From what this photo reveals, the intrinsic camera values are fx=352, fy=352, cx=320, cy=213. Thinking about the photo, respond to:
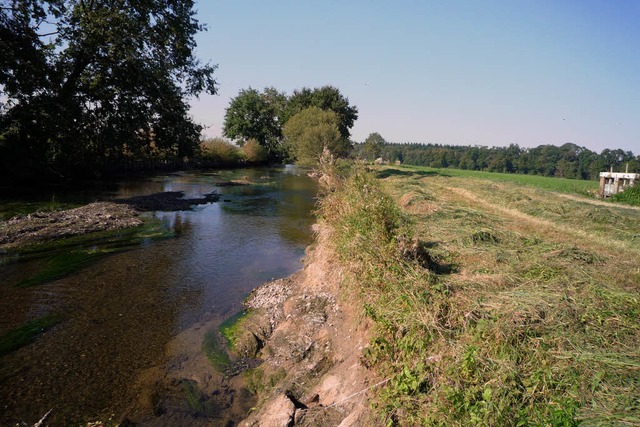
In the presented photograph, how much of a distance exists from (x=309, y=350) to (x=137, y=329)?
13.3 ft

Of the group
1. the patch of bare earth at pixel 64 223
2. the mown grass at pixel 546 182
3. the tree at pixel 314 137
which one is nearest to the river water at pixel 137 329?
the patch of bare earth at pixel 64 223

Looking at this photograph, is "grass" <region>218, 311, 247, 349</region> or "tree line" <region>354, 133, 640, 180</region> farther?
"tree line" <region>354, 133, 640, 180</region>

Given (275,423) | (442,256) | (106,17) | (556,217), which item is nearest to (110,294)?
(275,423)

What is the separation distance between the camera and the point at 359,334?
19.6 ft

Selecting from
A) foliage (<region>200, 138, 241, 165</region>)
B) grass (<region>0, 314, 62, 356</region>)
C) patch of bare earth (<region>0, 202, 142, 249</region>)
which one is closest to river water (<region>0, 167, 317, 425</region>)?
grass (<region>0, 314, 62, 356</region>)

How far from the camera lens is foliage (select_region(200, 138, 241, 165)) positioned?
1996 inches

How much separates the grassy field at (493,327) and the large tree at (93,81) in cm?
1926

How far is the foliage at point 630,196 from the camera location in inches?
825

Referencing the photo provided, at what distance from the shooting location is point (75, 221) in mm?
15430

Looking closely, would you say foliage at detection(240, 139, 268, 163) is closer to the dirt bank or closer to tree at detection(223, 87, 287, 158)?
tree at detection(223, 87, 287, 158)

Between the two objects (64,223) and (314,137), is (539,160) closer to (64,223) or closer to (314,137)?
(314,137)

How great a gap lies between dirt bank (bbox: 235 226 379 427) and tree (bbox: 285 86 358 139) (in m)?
53.0

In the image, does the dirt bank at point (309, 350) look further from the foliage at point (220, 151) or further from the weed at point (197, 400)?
the foliage at point (220, 151)

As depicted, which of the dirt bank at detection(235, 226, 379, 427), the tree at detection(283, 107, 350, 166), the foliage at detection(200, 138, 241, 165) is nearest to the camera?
the dirt bank at detection(235, 226, 379, 427)
